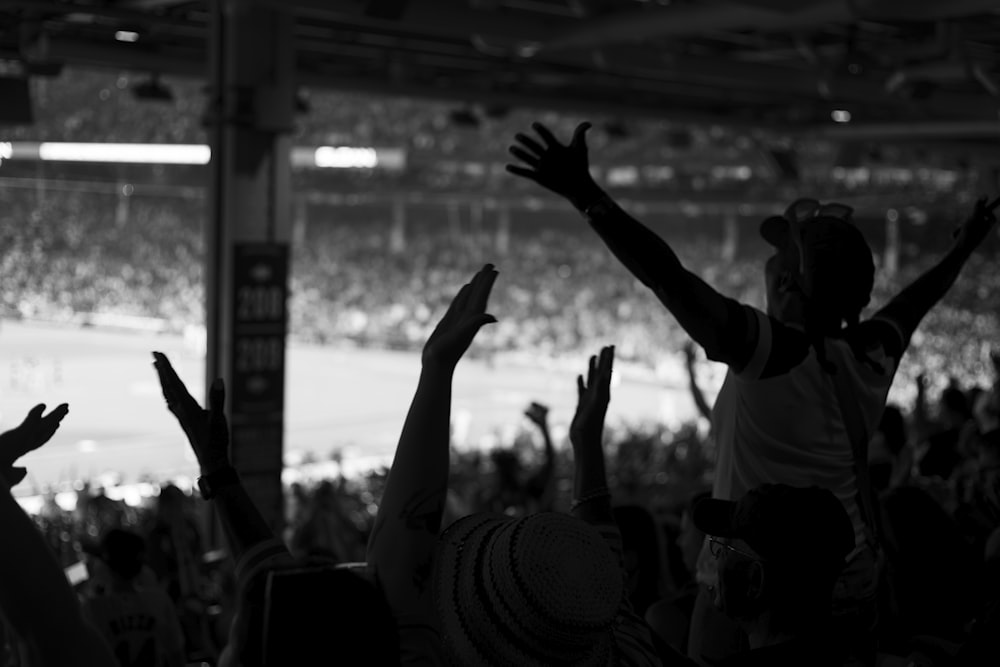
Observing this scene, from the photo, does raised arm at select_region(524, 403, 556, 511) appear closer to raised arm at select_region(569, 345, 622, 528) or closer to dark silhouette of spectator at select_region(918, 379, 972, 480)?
raised arm at select_region(569, 345, 622, 528)

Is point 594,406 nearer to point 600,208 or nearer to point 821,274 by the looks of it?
point 600,208

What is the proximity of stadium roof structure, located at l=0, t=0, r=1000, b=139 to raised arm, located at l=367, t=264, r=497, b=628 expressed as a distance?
6.21 meters

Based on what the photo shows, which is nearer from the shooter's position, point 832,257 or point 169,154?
point 832,257

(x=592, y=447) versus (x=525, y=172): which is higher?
(x=525, y=172)

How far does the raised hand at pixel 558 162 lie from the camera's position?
196 cm

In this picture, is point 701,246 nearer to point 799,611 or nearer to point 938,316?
point 938,316

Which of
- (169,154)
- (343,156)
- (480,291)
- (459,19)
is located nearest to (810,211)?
(480,291)

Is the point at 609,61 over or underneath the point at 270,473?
over

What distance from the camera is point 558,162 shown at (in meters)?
1.98

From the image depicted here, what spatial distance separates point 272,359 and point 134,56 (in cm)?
436

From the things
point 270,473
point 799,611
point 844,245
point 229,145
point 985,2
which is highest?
point 985,2

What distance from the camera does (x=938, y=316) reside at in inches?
861

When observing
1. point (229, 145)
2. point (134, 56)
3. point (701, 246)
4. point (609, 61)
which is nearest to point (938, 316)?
point (701, 246)

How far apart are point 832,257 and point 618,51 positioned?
8573mm
